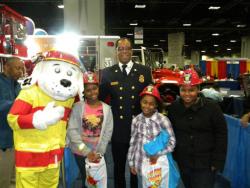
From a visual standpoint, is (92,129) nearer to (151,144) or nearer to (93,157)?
(93,157)

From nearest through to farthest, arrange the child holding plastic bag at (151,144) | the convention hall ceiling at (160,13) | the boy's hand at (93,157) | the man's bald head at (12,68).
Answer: the child holding plastic bag at (151,144) → the boy's hand at (93,157) → the man's bald head at (12,68) → the convention hall ceiling at (160,13)

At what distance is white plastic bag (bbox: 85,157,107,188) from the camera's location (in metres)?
3.48

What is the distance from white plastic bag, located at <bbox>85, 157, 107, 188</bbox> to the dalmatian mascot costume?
0.41m

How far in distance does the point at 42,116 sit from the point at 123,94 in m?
1.10

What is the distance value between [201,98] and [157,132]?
0.57 meters

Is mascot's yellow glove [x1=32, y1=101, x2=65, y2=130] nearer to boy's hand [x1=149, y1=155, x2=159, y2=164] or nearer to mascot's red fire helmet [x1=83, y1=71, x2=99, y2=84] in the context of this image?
mascot's red fire helmet [x1=83, y1=71, x2=99, y2=84]

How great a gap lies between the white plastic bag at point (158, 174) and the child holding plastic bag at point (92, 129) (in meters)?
0.51

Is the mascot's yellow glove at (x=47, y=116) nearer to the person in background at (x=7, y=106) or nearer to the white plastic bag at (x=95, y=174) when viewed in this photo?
the white plastic bag at (x=95, y=174)

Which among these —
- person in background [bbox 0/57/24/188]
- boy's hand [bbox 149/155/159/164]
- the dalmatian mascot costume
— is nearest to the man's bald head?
person in background [bbox 0/57/24/188]

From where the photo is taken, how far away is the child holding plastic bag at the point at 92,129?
3.47 metres

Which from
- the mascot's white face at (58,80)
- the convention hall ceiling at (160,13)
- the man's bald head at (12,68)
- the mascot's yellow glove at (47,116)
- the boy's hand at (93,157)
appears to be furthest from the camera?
the convention hall ceiling at (160,13)

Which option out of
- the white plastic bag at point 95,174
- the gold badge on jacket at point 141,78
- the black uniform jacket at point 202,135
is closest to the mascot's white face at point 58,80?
the white plastic bag at point 95,174

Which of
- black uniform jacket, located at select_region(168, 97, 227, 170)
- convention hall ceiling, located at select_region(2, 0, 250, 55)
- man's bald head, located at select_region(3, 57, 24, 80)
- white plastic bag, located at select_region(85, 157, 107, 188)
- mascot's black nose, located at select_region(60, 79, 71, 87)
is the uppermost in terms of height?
convention hall ceiling, located at select_region(2, 0, 250, 55)

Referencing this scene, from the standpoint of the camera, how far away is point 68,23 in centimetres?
1148
